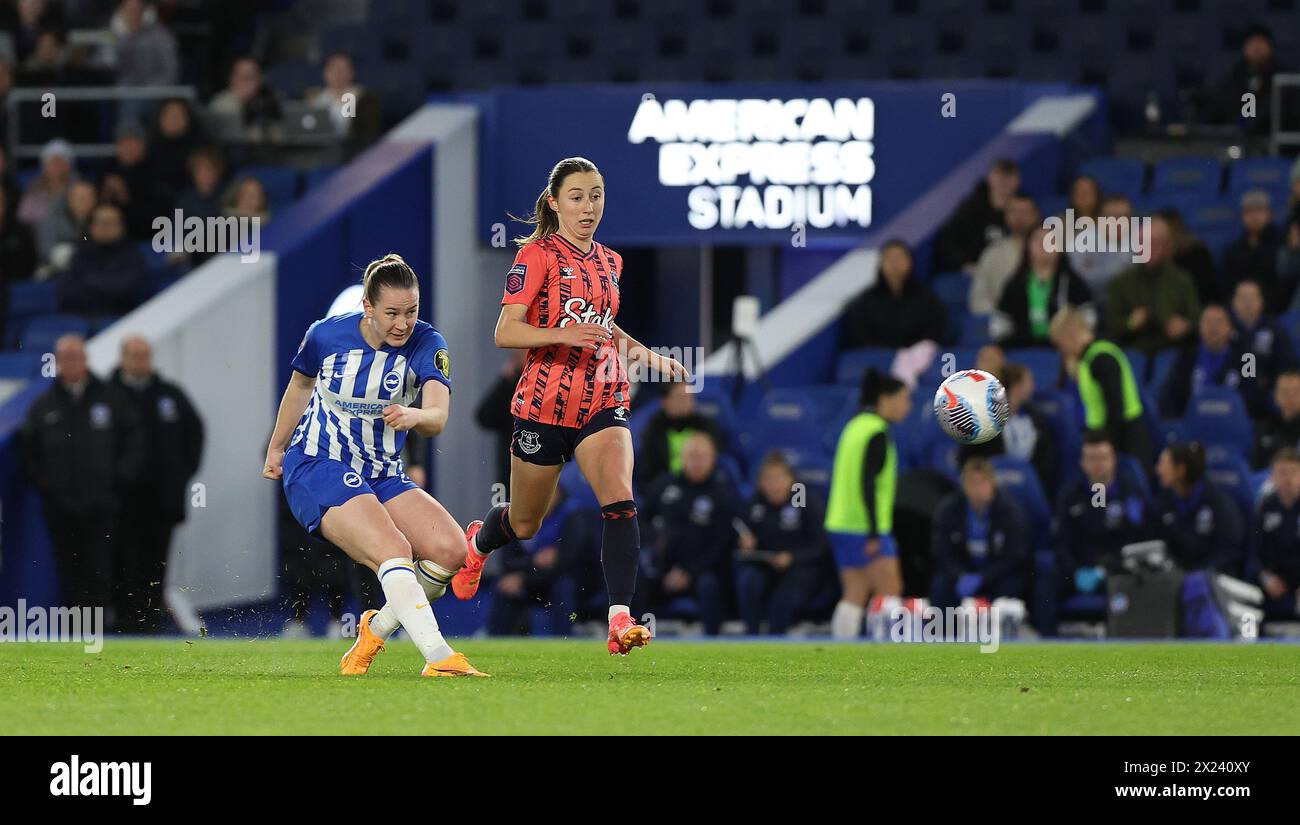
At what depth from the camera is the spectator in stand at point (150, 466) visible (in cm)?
1383

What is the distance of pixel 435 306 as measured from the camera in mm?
17109

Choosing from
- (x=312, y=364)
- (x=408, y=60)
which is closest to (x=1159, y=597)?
(x=312, y=364)

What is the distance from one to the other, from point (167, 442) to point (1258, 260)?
662 centimetres

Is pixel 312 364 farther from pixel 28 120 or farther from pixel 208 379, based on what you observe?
pixel 28 120

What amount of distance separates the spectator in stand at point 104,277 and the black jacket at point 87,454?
2474mm

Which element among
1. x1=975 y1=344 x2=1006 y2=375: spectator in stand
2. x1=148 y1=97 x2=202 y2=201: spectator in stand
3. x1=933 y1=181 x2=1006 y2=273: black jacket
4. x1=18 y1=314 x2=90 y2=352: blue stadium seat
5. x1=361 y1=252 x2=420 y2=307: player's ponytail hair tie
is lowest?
x1=975 y1=344 x2=1006 y2=375: spectator in stand

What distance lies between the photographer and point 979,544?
12.9 metres

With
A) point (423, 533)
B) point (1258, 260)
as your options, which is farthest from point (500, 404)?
point (423, 533)

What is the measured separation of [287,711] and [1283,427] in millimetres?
7563

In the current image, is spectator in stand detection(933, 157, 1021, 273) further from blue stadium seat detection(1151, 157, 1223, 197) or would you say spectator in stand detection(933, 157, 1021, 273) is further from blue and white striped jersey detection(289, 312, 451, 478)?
blue and white striped jersey detection(289, 312, 451, 478)

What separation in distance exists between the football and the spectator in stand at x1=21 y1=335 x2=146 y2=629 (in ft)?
17.8

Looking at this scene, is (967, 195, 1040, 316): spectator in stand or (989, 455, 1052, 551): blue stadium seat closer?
(989, 455, 1052, 551): blue stadium seat

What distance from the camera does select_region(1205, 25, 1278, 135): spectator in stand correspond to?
15.8 m

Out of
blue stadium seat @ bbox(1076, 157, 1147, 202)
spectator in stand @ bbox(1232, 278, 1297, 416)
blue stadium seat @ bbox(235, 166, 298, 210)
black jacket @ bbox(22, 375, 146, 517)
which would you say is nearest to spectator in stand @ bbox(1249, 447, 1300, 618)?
spectator in stand @ bbox(1232, 278, 1297, 416)
